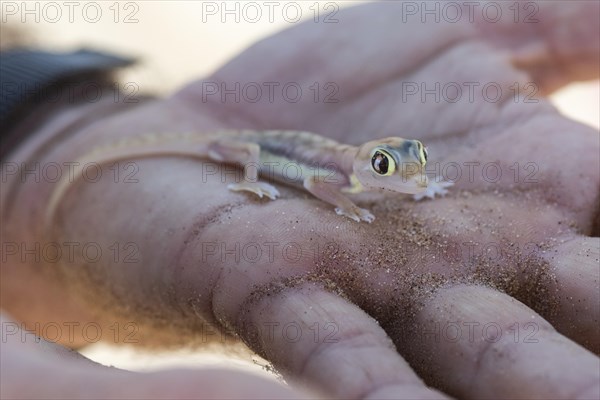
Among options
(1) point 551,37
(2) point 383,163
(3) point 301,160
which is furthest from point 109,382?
(1) point 551,37

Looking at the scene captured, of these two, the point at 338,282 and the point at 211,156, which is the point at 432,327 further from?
the point at 211,156

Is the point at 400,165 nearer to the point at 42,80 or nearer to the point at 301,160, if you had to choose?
the point at 301,160

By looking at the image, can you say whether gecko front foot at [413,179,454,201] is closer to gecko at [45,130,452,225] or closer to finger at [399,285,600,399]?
gecko at [45,130,452,225]

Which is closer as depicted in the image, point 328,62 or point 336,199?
point 336,199

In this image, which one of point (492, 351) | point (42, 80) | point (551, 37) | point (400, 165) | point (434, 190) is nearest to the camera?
point (492, 351)

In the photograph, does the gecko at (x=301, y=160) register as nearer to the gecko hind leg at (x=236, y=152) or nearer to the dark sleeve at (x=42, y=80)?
the gecko hind leg at (x=236, y=152)

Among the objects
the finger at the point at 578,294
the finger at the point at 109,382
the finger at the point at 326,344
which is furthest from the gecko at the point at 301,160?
the finger at the point at 109,382

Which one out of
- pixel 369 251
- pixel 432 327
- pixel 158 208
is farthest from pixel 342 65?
pixel 432 327
